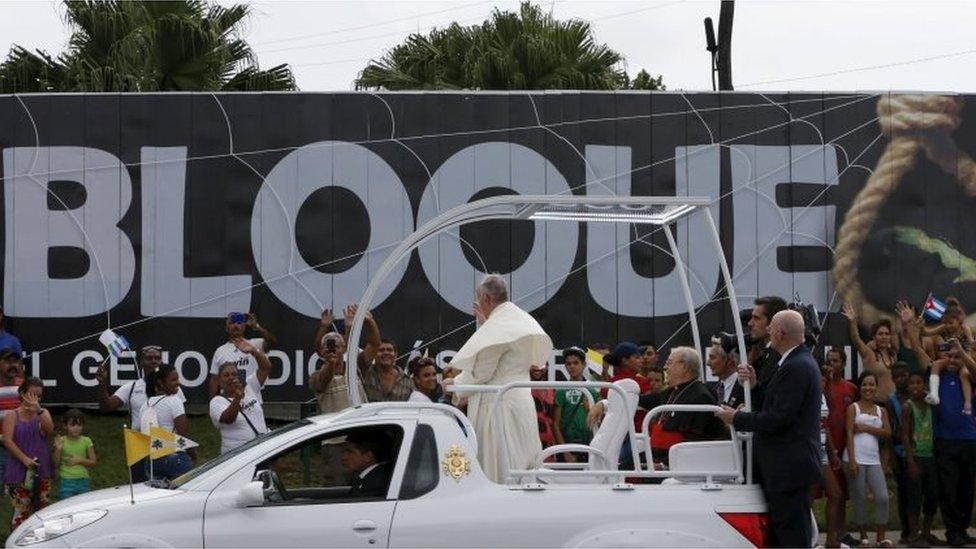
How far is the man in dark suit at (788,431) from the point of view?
9.35 metres

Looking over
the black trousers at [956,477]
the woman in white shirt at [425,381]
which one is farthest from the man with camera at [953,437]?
the woman in white shirt at [425,381]

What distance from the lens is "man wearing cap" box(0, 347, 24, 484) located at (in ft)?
48.5

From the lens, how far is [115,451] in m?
17.1

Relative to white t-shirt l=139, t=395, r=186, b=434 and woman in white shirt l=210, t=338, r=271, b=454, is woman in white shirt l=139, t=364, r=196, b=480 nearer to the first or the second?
white t-shirt l=139, t=395, r=186, b=434

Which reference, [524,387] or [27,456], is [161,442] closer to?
[27,456]

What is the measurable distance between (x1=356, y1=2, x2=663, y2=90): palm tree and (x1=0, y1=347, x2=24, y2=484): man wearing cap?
12.5 metres

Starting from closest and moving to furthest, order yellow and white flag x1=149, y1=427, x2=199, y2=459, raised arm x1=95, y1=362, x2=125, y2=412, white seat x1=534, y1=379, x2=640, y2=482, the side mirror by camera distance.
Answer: the side mirror, white seat x1=534, y1=379, x2=640, y2=482, yellow and white flag x1=149, y1=427, x2=199, y2=459, raised arm x1=95, y1=362, x2=125, y2=412

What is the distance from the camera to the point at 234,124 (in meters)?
18.1

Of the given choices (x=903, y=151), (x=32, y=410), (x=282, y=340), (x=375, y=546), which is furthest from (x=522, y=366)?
(x=903, y=151)

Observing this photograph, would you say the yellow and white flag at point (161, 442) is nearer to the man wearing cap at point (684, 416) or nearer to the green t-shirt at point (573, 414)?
the man wearing cap at point (684, 416)

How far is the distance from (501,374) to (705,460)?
1569 millimetres

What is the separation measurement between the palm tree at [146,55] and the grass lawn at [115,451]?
6.40 meters

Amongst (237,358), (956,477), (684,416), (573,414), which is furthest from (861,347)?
(684,416)

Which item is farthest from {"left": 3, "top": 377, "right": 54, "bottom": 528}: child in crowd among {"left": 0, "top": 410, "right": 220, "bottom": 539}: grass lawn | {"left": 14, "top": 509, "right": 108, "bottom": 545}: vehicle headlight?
{"left": 14, "top": 509, "right": 108, "bottom": 545}: vehicle headlight
